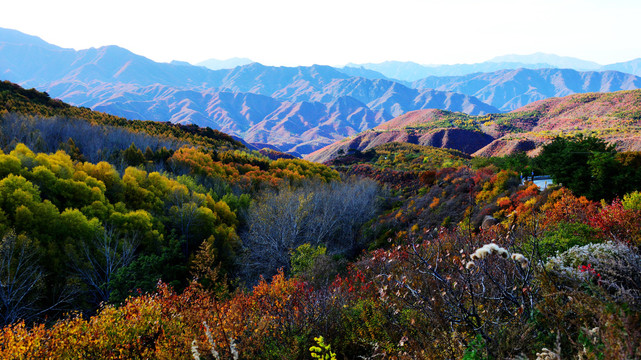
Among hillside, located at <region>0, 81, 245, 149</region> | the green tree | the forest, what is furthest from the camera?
hillside, located at <region>0, 81, 245, 149</region>

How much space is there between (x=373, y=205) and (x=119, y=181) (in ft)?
71.6

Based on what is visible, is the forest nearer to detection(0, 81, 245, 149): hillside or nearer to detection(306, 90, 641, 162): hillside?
detection(0, 81, 245, 149): hillside

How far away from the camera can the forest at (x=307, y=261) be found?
4.59 metres

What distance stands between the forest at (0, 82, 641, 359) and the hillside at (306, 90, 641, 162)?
6985 cm

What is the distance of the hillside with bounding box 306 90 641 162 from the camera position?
9350cm

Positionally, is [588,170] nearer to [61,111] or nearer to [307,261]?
[307,261]

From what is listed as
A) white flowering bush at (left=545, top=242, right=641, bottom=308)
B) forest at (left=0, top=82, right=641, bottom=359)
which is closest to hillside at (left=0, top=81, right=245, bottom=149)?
forest at (left=0, top=82, right=641, bottom=359)

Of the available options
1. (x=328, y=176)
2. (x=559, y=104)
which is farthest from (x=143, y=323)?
(x=559, y=104)

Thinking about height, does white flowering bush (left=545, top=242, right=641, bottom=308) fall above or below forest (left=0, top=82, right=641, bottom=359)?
above

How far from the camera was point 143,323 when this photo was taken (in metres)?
7.48

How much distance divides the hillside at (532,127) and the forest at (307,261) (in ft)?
229

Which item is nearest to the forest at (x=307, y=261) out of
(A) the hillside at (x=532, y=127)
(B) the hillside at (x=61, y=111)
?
(B) the hillside at (x=61, y=111)

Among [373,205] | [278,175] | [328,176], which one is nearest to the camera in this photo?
[373,205]

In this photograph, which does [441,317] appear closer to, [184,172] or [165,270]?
[165,270]
